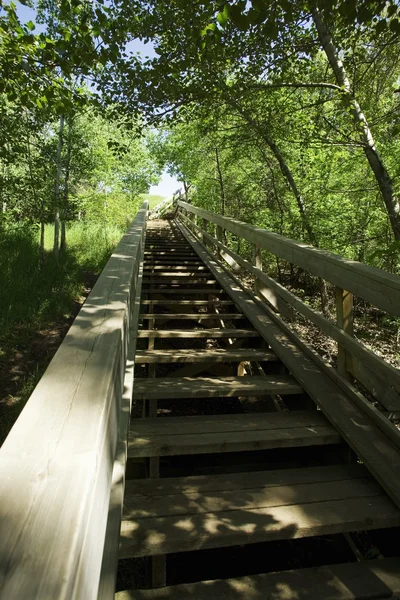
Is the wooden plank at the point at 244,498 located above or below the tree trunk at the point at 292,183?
below

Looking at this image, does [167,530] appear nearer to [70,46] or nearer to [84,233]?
[70,46]

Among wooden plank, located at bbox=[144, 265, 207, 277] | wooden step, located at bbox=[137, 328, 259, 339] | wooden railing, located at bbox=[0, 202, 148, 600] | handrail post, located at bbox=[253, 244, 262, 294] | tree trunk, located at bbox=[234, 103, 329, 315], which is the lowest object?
wooden step, located at bbox=[137, 328, 259, 339]

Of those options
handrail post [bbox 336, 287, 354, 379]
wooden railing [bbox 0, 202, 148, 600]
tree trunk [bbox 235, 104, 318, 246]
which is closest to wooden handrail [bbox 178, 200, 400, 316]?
handrail post [bbox 336, 287, 354, 379]

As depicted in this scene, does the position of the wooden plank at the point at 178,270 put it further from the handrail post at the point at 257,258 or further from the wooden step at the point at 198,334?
the wooden step at the point at 198,334

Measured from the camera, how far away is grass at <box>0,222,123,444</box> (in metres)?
3.95

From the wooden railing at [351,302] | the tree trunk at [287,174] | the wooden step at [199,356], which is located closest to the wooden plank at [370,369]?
the wooden railing at [351,302]

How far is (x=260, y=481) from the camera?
1.79 m

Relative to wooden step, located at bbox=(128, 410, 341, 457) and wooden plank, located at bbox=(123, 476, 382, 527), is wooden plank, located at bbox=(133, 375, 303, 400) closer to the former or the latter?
wooden step, located at bbox=(128, 410, 341, 457)

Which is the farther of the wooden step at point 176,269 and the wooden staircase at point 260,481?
the wooden step at point 176,269

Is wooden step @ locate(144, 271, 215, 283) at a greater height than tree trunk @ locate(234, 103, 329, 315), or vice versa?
tree trunk @ locate(234, 103, 329, 315)

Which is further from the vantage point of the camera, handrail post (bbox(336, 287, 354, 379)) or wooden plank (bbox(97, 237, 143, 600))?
handrail post (bbox(336, 287, 354, 379))

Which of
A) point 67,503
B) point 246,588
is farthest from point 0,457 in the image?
point 246,588

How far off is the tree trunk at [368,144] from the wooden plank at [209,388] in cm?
308

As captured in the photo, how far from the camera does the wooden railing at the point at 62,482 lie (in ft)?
1.62
